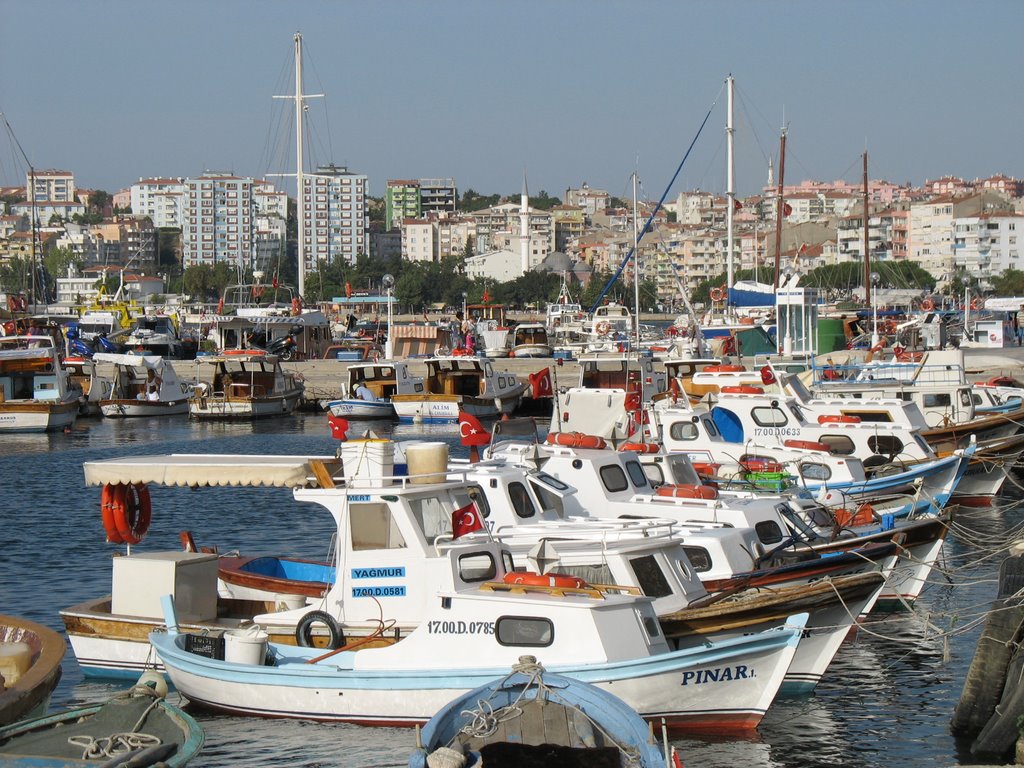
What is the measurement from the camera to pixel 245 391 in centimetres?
5662

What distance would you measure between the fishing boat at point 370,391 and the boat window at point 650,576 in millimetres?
35553

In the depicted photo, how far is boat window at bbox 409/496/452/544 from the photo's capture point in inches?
639

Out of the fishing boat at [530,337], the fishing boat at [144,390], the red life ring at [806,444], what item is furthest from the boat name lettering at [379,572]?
the fishing boat at [530,337]

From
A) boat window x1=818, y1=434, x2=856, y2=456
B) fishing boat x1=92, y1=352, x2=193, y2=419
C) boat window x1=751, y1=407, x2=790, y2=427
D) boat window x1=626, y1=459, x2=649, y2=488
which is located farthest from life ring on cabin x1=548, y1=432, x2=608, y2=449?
fishing boat x1=92, y1=352, x2=193, y2=419

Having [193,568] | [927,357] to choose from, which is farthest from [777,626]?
[927,357]

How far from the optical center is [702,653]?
1416 centimetres

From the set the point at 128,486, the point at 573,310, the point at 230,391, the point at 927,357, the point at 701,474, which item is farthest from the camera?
the point at 573,310

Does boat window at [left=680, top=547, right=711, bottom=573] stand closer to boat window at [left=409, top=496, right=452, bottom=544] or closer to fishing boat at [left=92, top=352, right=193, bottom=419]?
boat window at [left=409, top=496, right=452, bottom=544]

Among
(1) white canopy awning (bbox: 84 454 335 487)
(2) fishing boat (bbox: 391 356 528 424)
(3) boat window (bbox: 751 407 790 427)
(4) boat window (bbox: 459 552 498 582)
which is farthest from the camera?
(2) fishing boat (bbox: 391 356 528 424)

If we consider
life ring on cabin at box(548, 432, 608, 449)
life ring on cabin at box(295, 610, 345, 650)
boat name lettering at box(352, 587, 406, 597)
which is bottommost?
life ring on cabin at box(295, 610, 345, 650)

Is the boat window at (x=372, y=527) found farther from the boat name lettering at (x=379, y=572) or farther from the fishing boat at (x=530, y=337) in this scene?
the fishing boat at (x=530, y=337)

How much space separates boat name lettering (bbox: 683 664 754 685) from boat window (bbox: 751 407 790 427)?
47.3ft

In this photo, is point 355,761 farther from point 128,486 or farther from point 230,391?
point 230,391

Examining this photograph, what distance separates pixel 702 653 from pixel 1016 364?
39.1 meters
